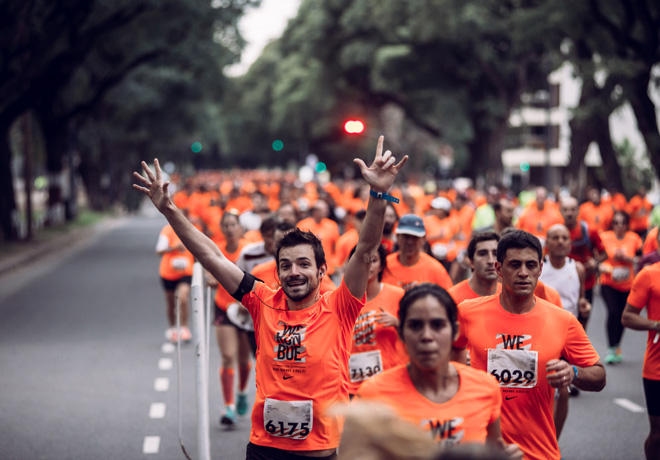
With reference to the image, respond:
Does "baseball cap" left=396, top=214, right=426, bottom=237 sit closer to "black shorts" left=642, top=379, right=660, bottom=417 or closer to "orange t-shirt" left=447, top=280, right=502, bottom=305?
"orange t-shirt" left=447, top=280, right=502, bottom=305

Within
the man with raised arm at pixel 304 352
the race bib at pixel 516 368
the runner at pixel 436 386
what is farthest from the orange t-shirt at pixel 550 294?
the runner at pixel 436 386

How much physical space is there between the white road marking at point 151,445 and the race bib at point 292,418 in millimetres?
3457

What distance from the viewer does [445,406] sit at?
11.5 feet

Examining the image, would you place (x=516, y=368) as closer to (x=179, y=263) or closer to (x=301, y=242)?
(x=301, y=242)

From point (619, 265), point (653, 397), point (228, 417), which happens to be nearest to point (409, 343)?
point (653, 397)

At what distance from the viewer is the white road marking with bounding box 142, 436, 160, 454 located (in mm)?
7700

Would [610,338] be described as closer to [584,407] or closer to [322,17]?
[584,407]

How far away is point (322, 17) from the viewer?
45.4m

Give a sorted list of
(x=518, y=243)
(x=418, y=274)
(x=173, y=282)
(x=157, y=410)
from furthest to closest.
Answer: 1. (x=173, y=282)
2. (x=157, y=410)
3. (x=418, y=274)
4. (x=518, y=243)

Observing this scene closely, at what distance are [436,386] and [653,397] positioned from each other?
296 cm

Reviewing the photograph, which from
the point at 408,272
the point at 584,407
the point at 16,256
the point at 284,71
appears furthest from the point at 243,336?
the point at 284,71

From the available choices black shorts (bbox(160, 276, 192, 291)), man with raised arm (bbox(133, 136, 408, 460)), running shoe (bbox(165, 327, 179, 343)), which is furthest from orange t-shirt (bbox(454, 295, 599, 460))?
running shoe (bbox(165, 327, 179, 343))

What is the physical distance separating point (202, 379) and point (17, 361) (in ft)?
23.0

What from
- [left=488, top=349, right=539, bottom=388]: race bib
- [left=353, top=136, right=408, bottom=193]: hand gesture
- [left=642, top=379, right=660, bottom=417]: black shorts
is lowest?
[left=642, top=379, right=660, bottom=417]: black shorts
